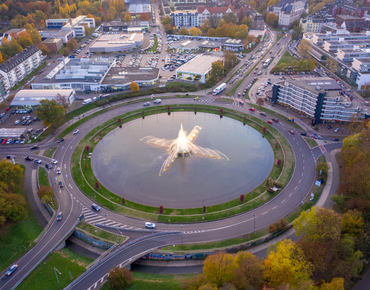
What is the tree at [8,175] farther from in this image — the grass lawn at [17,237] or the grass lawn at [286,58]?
the grass lawn at [286,58]

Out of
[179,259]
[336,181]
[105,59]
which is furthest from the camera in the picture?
[105,59]

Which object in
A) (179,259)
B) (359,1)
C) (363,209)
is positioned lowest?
(179,259)

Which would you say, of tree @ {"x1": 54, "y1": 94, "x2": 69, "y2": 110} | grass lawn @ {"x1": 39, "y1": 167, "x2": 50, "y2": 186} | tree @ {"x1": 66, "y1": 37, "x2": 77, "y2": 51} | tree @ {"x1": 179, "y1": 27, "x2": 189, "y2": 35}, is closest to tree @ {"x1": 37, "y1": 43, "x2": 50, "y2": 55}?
tree @ {"x1": 66, "y1": 37, "x2": 77, "y2": 51}

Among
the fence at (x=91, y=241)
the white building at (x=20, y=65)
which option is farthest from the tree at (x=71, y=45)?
the fence at (x=91, y=241)

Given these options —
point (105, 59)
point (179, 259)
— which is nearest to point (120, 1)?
point (105, 59)

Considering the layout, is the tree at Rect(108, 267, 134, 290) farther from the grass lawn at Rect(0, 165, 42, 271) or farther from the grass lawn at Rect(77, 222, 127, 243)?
the grass lawn at Rect(0, 165, 42, 271)

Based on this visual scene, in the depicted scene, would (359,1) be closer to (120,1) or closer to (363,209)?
(120,1)

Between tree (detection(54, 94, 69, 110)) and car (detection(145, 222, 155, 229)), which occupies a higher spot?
tree (detection(54, 94, 69, 110))
